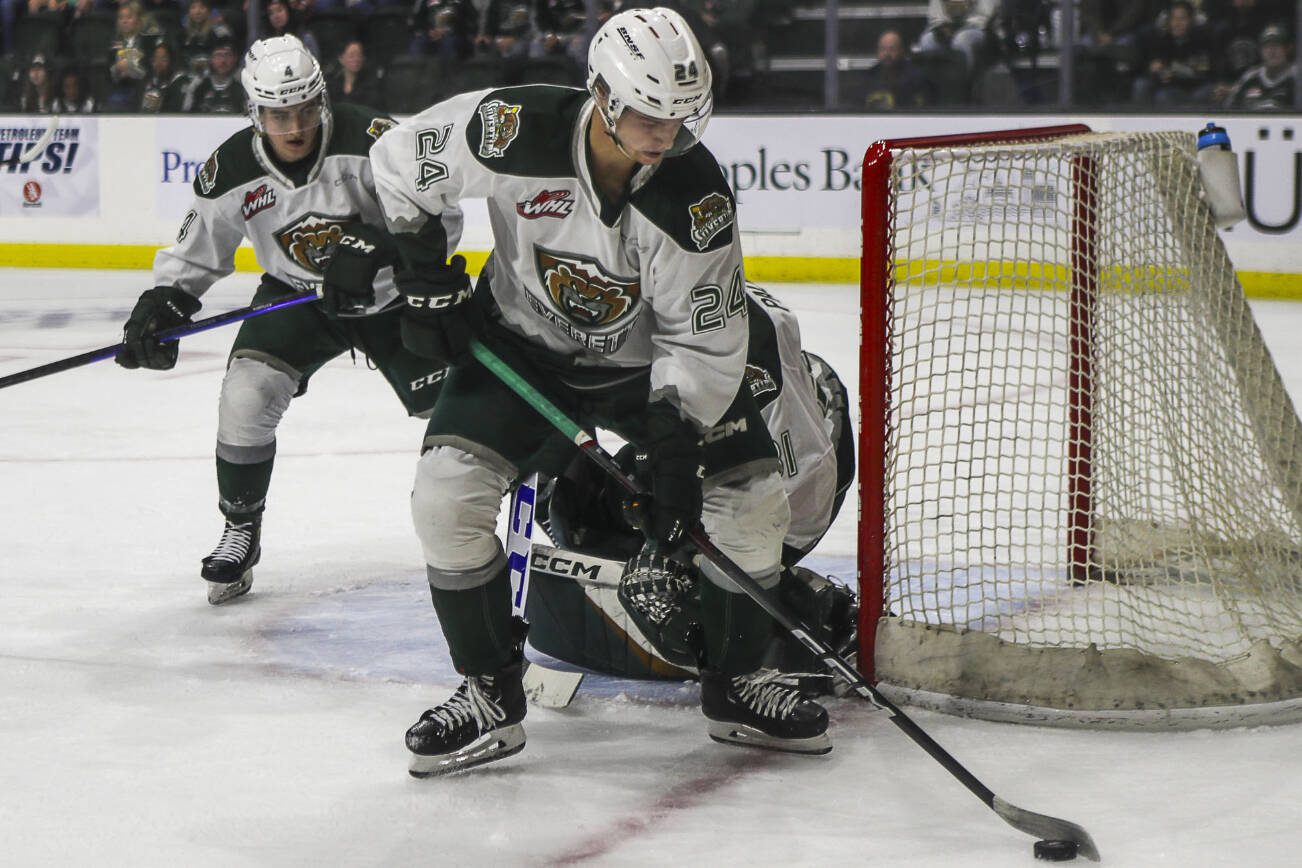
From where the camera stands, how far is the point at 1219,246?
2.96m

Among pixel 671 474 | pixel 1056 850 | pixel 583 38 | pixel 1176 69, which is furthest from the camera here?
pixel 583 38

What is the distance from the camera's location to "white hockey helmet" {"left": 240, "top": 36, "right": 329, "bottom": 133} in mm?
3021

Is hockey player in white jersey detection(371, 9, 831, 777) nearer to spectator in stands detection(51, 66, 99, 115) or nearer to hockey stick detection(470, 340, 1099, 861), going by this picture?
hockey stick detection(470, 340, 1099, 861)

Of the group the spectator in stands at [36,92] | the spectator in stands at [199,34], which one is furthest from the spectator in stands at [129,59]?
the spectator in stands at [36,92]

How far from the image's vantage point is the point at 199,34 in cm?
898

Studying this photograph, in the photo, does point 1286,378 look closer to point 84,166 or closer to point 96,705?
point 96,705

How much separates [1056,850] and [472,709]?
81 centimetres

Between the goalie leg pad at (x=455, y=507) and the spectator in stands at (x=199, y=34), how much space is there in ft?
23.4

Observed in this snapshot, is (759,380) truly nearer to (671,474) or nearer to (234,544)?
(671,474)

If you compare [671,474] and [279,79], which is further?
[279,79]

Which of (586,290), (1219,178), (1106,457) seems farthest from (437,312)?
(1219,178)

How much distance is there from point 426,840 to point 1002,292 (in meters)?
1.67

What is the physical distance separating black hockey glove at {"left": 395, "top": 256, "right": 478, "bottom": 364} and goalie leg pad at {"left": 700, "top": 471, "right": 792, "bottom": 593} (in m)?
0.41

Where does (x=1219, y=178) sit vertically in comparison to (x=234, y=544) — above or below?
above
